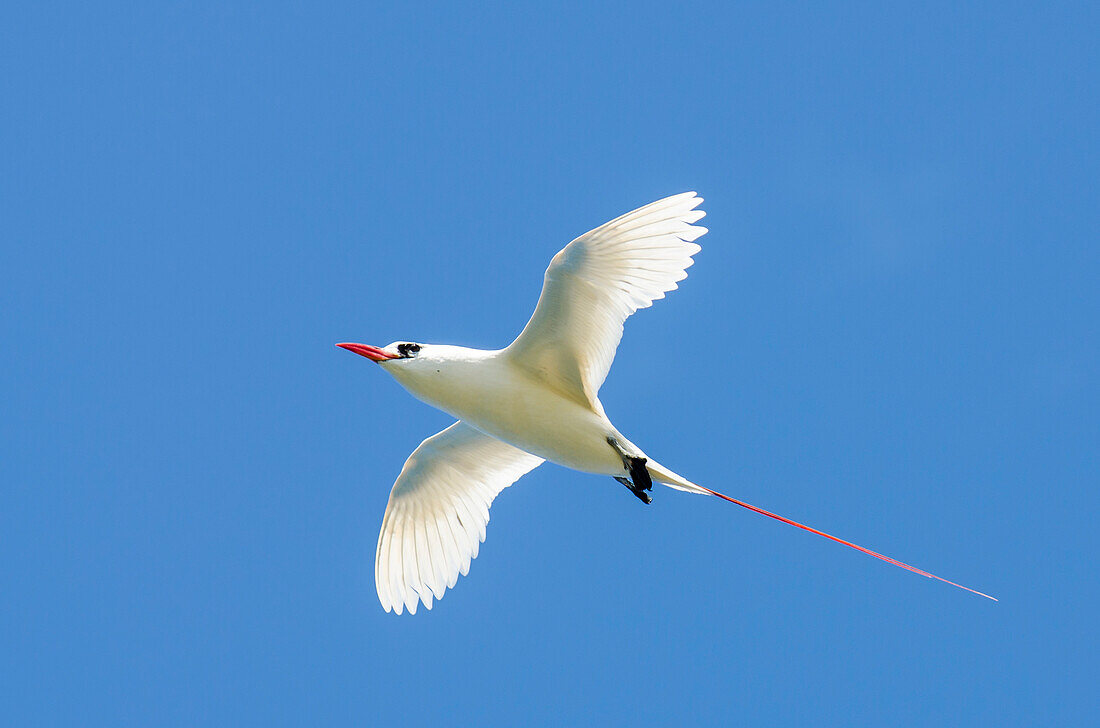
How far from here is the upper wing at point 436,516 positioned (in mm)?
12242

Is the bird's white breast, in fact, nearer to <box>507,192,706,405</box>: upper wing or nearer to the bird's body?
the bird's body

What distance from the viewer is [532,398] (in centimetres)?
1062

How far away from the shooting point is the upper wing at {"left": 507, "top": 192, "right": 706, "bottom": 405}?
9.84 metres

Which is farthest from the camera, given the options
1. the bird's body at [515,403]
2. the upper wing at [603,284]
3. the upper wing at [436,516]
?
the upper wing at [436,516]

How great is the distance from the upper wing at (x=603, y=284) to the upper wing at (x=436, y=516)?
198 centimetres

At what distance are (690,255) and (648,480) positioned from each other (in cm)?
205

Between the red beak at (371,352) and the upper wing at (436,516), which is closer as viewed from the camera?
the red beak at (371,352)

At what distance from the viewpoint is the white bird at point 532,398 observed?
32.5 feet

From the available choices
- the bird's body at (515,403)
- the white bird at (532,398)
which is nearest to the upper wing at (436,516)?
the white bird at (532,398)

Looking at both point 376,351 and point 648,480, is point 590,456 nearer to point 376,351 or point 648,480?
point 648,480

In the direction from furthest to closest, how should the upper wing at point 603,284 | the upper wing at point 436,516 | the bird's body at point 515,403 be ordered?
the upper wing at point 436,516 < the bird's body at point 515,403 < the upper wing at point 603,284

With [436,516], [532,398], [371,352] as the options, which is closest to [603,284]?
[532,398]

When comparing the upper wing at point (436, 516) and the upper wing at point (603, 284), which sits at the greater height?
the upper wing at point (603, 284)

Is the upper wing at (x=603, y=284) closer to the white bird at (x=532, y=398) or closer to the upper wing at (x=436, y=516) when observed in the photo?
the white bird at (x=532, y=398)
